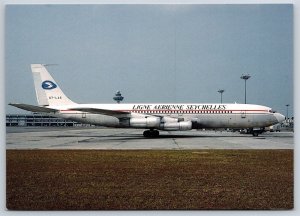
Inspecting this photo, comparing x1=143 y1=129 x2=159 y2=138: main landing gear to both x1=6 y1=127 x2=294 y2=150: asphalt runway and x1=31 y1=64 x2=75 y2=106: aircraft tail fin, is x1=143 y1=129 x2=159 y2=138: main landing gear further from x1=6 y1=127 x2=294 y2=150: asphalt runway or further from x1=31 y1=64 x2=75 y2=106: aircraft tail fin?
x1=31 y1=64 x2=75 y2=106: aircraft tail fin

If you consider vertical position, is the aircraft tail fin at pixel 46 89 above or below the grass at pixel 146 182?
above

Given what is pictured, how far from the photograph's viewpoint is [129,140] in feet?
46.9

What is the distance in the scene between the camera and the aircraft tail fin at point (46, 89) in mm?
8984

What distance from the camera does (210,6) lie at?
7.10 meters

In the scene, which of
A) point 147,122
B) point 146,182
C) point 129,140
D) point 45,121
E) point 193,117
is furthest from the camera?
point 193,117

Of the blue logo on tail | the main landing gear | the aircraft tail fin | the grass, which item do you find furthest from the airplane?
the grass

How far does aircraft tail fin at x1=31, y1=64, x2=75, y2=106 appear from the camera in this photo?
354 inches

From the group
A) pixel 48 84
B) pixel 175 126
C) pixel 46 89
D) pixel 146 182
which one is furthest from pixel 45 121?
pixel 146 182

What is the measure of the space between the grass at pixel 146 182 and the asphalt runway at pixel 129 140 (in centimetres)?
49

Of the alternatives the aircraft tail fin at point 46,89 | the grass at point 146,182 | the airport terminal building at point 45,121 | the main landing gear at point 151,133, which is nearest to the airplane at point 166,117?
the main landing gear at point 151,133

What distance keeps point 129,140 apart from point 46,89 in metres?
3.26

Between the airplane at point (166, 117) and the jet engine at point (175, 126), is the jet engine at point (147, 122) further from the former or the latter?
the jet engine at point (175, 126)

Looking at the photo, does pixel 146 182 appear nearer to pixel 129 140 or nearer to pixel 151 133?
pixel 129 140

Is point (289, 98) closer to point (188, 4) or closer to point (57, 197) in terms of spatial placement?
point (188, 4)
